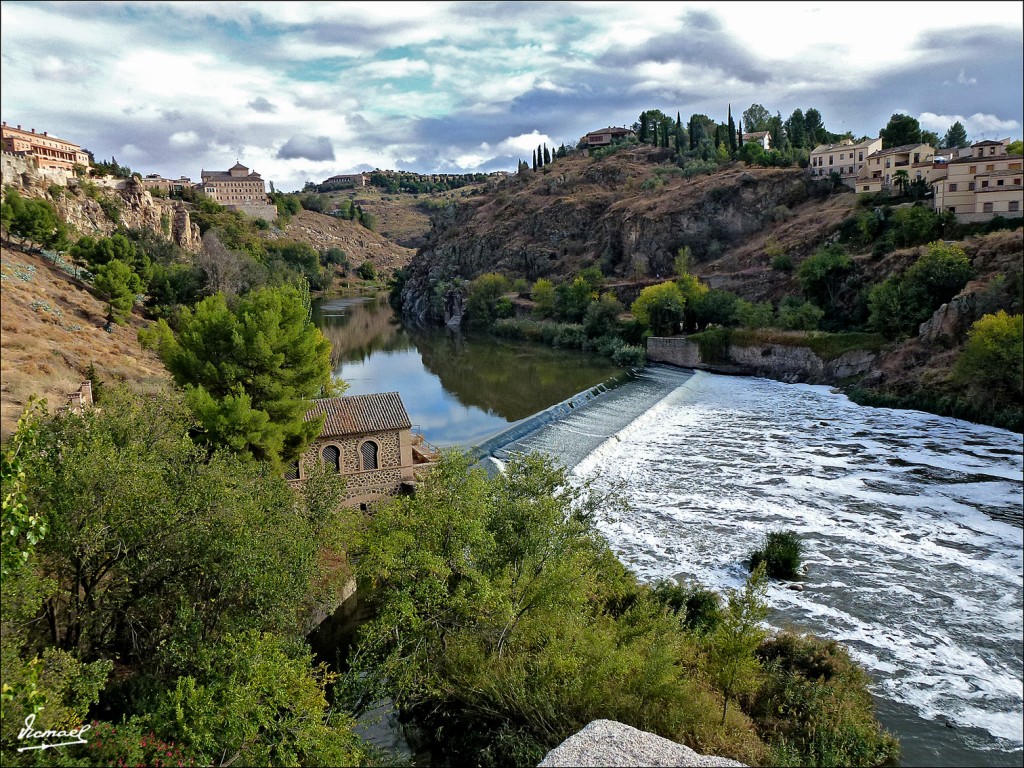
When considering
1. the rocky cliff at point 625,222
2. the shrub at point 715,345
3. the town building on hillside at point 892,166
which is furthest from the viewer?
the rocky cliff at point 625,222

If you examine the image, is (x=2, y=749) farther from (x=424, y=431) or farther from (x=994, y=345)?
(x=994, y=345)

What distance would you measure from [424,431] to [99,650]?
21011 mm

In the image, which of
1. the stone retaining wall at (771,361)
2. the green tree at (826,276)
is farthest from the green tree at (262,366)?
the green tree at (826,276)

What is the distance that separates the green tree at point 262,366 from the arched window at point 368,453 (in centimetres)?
159

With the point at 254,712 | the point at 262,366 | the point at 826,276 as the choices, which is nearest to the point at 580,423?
the point at 262,366

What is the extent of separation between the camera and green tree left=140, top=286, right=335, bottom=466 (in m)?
17.4

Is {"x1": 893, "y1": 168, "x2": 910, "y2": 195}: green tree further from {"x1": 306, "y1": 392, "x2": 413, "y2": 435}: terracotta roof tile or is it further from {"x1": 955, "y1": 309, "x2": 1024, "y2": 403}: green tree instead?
{"x1": 306, "y1": 392, "x2": 413, "y2": 435}: terracotta roof tile

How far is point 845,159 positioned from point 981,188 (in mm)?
22383

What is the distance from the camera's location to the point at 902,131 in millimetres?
64625

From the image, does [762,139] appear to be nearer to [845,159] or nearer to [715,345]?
[845,159]

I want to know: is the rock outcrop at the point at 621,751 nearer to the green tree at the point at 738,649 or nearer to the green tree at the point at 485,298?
the green tree at the point at 738,649

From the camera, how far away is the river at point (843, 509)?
507 inches

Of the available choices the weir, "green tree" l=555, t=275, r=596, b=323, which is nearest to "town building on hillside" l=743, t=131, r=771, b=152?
"green tree" l=555, t=275, r=596, b=323

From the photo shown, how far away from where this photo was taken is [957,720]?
38.7ft
